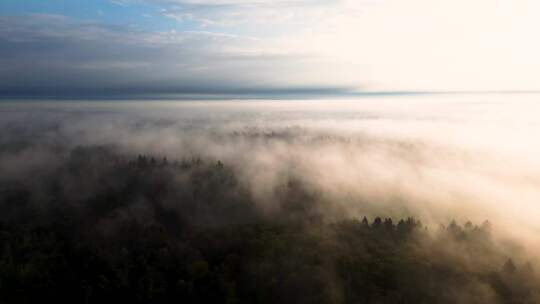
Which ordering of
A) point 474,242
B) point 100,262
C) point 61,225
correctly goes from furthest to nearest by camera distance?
point 61,225
point 474,242
point 100,262

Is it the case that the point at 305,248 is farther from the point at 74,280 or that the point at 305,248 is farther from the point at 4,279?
the point at 4,279

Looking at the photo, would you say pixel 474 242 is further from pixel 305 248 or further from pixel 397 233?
pixel 305 248

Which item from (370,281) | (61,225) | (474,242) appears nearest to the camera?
(370,281)

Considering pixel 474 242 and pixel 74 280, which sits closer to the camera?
pixel 74 280

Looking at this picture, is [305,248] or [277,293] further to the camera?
[305,248]

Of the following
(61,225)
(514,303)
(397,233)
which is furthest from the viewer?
(61,225)

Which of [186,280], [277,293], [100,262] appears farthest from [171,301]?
[100,262]

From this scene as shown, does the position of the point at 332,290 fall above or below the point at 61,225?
above

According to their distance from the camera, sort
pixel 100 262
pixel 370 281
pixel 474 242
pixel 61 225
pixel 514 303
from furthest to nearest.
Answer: pixel 61 225 < pixel 474 242 < pixel 100 262 < pixel 370 281 < pixel 514 303

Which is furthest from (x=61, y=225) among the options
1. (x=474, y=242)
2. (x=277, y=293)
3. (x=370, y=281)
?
(x=474, y=242)
